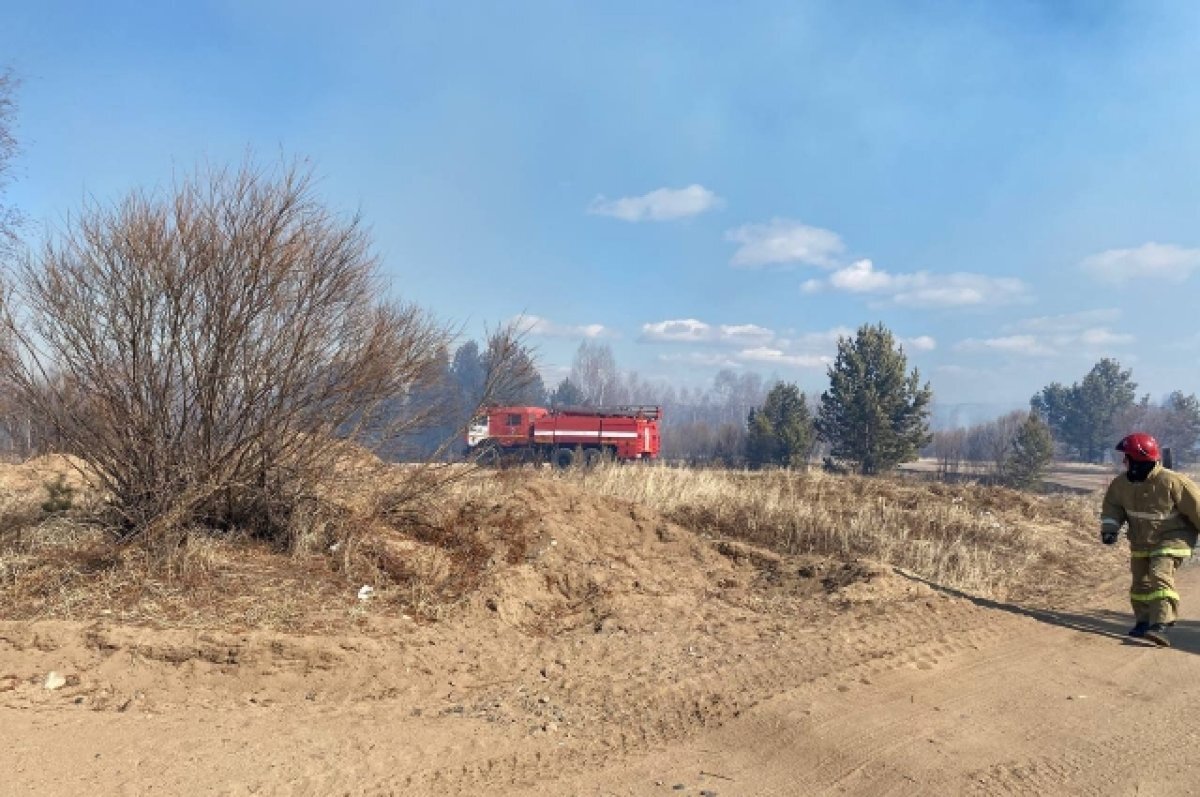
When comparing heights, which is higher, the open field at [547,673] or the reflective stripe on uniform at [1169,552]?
the reflective stripe on uniform at [1169,552]

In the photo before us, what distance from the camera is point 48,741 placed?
3.81 m

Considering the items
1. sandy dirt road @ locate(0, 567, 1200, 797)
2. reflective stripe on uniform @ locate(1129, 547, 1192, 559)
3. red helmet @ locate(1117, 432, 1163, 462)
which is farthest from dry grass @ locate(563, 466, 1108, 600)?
sandy dirt road @ locate(0, 567, 1200, 797)

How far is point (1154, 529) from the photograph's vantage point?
21.4ft

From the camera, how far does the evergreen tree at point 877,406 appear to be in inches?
1309

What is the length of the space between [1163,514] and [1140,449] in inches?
21.4

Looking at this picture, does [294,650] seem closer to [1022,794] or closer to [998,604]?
[1022,794]

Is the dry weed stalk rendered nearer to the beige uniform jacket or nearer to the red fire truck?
the beige uniform jacket

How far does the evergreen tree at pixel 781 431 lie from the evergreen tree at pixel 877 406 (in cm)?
187

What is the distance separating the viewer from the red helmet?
6.53m

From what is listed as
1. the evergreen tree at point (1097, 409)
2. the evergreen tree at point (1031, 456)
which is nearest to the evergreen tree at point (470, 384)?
the evergreen tree at point (1031, 456)

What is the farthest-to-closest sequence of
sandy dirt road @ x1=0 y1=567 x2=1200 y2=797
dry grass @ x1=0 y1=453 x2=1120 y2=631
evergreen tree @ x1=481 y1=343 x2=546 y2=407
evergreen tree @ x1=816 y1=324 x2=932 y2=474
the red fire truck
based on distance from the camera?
1. evergreen tree @ x1=816 y1=324 x2=932 y2=474
2. the red fire truck
3. evergreen tree @ x1=481 y1=343 x2=546 y2=407
4. dry grass @ x1=0 y1=453 x2=1120 y2=631
5. sandy dirt road @ x1=0 y1=567 x2=1200 y2=797

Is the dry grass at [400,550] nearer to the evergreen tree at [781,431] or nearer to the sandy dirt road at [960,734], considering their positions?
the sandy dirt road at [960,734]

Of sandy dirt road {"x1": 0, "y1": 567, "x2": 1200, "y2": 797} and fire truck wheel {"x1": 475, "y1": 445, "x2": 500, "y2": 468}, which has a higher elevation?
fire truck wheel {"x1": 475, "y1": 445, "x2": 500, "y2": 468}

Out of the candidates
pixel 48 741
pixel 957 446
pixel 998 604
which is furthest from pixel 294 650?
pixel 957 446
